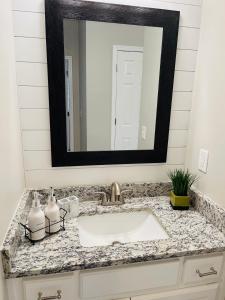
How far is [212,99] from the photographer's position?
3.85 feet

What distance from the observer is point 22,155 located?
123 centimetres

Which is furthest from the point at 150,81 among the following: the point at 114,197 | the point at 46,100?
the point at 114,197

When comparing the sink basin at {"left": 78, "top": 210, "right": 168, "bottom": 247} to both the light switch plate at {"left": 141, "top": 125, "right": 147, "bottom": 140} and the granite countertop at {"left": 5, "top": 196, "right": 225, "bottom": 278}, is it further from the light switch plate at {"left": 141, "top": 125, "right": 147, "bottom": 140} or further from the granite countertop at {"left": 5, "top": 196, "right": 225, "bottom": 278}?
the light switch plate at {"left": 141, "top": 125, "right": 147, "bottom": 140}

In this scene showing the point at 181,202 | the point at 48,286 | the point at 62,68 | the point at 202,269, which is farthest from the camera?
the point at 181,202

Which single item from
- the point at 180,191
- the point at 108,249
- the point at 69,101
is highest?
the point at 69,101

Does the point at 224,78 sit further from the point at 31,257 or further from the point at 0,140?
the point at 31,257

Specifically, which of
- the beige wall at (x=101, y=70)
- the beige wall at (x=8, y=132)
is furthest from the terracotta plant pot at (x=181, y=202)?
the beige wall at (x=8, y=132)

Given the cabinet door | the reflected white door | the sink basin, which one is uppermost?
the reflected white door

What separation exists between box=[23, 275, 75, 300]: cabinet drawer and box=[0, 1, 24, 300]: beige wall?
9cm

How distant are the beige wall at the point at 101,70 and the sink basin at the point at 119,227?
0.39 m

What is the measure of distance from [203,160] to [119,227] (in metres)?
0.58

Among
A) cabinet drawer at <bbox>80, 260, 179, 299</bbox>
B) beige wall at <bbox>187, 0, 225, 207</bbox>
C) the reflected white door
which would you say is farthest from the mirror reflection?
cabinet drawer at <bbox>80, 260, 179, 299</bbox>

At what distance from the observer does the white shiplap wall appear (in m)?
1.11

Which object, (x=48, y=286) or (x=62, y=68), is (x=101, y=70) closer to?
(x=62, y=68)
